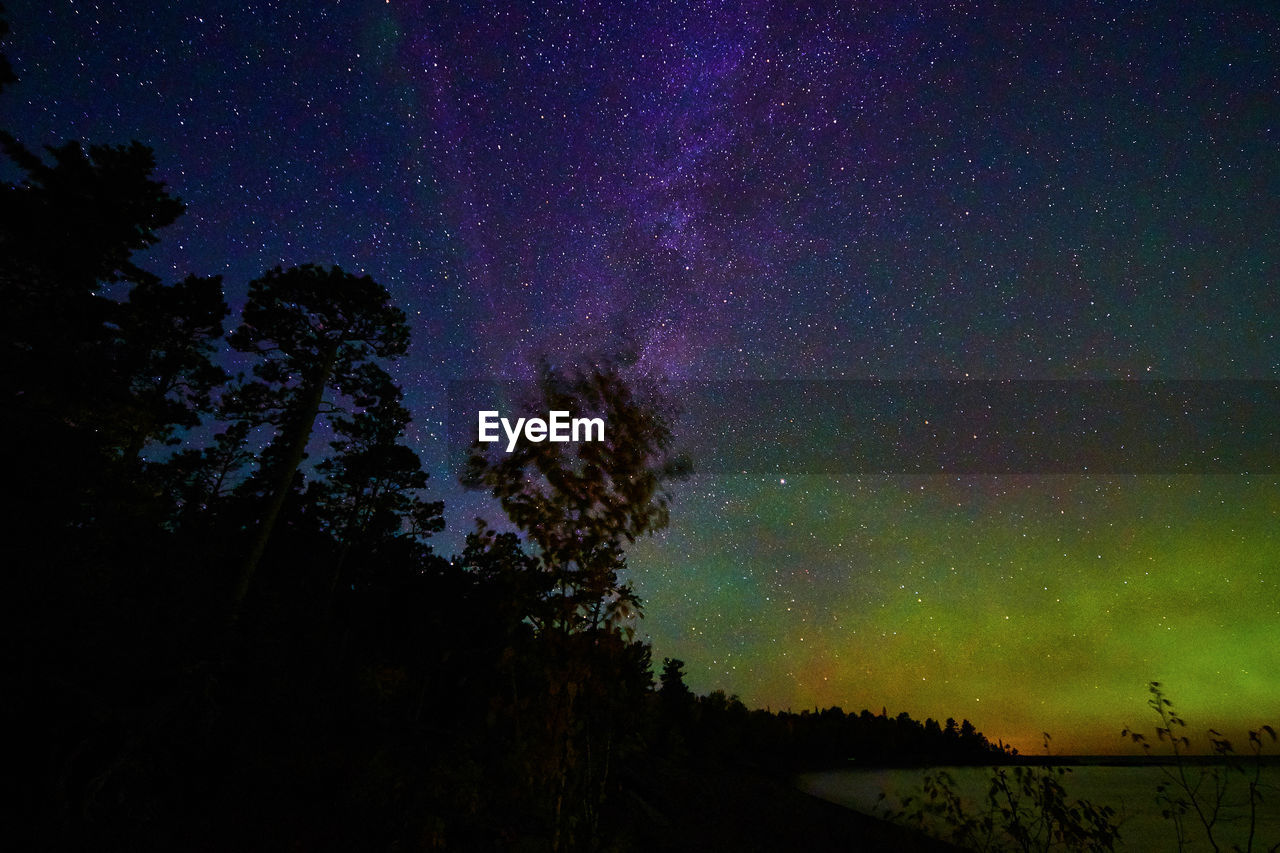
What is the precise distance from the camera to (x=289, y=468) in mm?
14891

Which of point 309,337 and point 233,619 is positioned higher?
point 309,337

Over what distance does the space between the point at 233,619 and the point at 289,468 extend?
4157mm

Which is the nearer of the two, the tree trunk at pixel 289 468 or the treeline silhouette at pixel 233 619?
the treeline silhouette at pixel 233 619

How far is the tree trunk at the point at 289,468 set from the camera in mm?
13172

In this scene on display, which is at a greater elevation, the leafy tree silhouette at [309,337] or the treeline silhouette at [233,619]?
the leafy tree silhouette at [309,337]

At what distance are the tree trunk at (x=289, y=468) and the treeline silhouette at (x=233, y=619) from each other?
9cm

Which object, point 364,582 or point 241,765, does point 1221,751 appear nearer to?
point 241,765

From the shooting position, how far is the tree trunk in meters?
13.2

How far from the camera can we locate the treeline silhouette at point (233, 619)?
5.11 meters

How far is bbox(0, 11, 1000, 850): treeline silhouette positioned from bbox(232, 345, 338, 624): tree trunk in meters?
0.09

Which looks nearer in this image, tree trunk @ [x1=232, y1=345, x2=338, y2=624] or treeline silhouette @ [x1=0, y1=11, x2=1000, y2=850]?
treeline silhouette @ [x1=0, y1=11, x2=1000, y2=850]

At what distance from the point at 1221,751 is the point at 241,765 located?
41.4ft

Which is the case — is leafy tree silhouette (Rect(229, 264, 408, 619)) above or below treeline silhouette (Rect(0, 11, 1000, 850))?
above

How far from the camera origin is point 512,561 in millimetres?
5195
